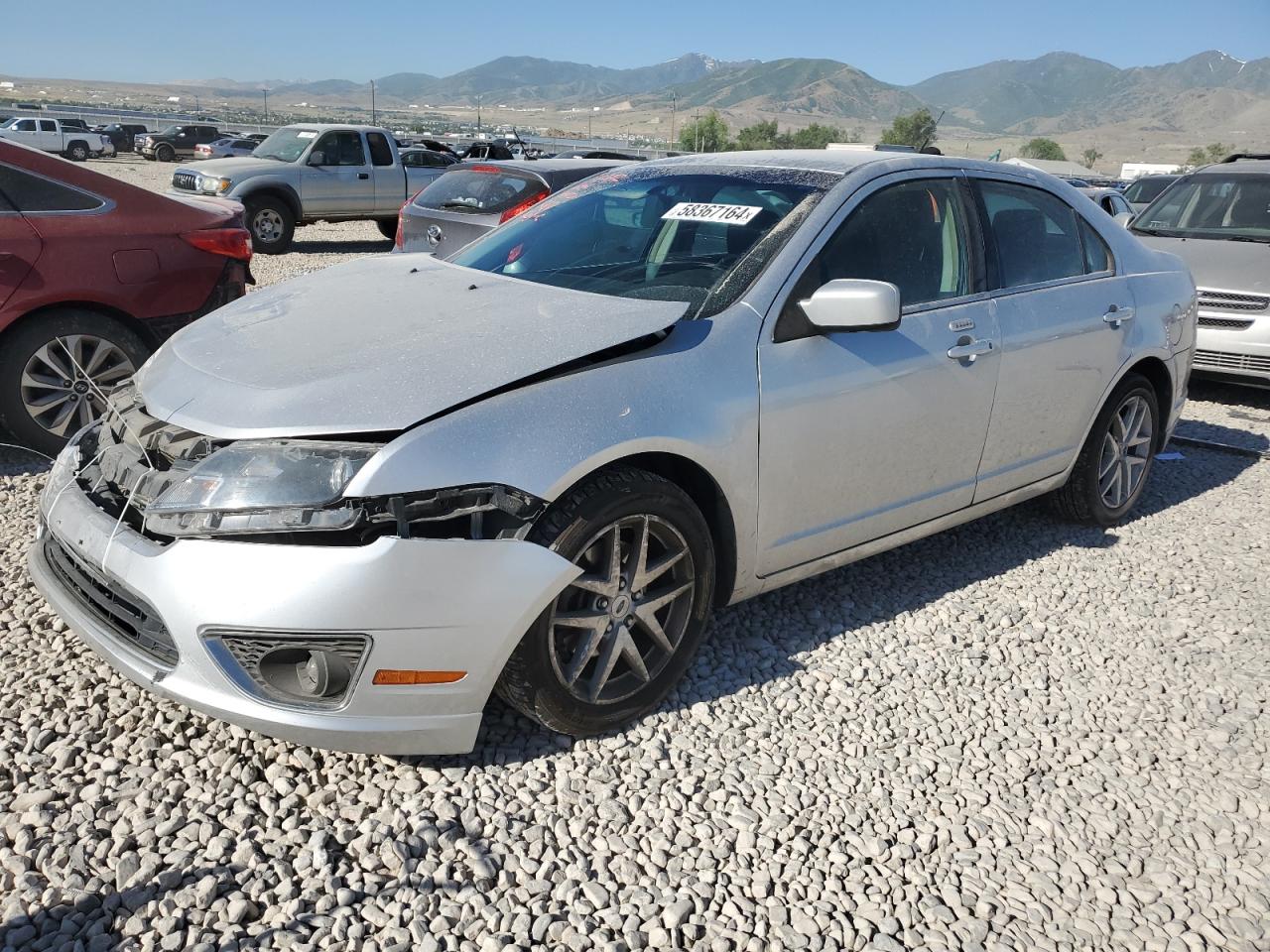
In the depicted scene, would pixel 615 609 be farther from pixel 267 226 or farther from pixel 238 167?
pixel 238 167

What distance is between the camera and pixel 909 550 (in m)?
4.74

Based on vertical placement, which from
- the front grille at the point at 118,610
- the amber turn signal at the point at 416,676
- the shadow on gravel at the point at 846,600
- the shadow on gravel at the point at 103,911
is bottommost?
the shadow on gravel at the point at 846,600

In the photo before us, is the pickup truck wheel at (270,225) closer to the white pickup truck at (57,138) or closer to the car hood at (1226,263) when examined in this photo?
the car hood at (1226,263)

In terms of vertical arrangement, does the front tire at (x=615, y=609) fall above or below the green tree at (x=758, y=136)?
above

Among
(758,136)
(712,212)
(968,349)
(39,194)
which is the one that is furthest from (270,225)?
(758,136)

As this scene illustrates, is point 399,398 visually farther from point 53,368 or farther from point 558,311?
point 53,368

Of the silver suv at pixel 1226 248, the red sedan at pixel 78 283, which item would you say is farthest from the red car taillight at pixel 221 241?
the silver suv at pixel 1226 248

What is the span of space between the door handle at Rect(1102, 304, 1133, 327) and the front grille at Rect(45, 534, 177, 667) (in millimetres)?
3970

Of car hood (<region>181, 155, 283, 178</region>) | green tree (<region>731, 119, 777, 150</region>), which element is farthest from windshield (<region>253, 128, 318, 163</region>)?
green tree (<region>731, 119, 777, 150</region>)

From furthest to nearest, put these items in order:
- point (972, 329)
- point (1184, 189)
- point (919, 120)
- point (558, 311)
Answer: point (919, 120), point (1184, 189), point (972, 329), point (558, 311)

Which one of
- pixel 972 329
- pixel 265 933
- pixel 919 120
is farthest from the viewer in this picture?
pixel 919 120

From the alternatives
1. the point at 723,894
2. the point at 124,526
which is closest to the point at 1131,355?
the point at 723,894

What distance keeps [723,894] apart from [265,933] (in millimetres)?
1050

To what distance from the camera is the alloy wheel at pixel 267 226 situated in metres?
14.9
